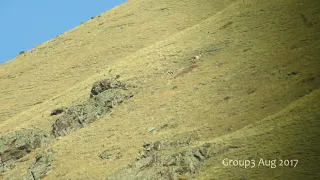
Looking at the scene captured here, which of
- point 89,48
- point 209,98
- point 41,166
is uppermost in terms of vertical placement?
point 89,48

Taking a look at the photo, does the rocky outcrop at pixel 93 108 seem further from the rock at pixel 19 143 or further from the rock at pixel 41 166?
the rock at pixel 41 166

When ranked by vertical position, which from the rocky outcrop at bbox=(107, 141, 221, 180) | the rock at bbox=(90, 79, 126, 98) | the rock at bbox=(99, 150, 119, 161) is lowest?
the rock at bbox=(99, 150, 119, 161)

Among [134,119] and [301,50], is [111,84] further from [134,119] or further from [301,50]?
[301,50]

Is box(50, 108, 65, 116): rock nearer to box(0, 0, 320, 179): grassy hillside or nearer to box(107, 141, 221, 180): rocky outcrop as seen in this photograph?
box(0, 0, 320, 179): grassy hillside

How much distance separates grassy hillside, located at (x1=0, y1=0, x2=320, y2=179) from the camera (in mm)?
37250

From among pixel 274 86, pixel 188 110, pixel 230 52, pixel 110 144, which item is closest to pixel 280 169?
pixel 274 86

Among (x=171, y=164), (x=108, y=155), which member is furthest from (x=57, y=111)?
(x=171, y=164)

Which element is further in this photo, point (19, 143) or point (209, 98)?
point (19, 143)

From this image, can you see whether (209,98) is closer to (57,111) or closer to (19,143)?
(19,143)

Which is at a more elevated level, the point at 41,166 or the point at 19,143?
the point at 19,143

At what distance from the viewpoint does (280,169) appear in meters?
32.8

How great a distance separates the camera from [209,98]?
2205 inches

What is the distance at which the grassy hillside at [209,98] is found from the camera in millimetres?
37250

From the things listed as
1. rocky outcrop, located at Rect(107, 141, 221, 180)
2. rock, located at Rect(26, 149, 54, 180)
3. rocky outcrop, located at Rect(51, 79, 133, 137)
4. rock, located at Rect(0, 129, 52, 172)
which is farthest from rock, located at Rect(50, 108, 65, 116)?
rocky outcrop, located at Rect(107, 141, 221, 180)
